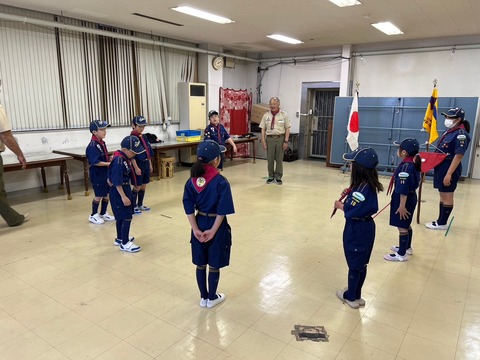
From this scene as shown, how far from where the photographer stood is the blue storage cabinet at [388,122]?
734cm

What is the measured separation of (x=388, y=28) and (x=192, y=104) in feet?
14.5

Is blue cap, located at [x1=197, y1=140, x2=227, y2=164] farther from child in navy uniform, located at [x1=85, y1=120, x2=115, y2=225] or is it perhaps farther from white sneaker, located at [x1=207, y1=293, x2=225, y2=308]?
child in navy uniform, located at [x1=85, y1=120, x2=115, y2=225]

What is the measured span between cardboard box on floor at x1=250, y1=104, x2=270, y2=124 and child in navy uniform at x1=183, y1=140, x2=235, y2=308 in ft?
25.8

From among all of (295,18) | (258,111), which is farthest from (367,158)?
(258,111)

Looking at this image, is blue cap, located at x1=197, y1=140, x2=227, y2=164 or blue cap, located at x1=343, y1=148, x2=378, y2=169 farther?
blue cap, located at x1=343, y1=148, x2=378, y2=169

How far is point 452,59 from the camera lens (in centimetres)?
768

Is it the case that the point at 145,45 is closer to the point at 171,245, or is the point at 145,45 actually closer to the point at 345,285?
the point at 171,245

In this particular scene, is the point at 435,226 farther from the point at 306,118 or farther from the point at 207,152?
the point at 306,118

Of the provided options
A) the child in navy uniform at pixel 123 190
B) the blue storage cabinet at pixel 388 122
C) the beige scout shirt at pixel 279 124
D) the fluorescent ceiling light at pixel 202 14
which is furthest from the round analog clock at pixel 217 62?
the child in navy uniform at pixel 123 190

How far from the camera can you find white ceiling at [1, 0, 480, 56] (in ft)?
16.6

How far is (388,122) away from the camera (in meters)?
8.02

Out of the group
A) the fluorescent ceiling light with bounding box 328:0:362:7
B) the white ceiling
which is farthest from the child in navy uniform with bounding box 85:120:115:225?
the fluorescent ceiling light with bounding box 328:0:362:7

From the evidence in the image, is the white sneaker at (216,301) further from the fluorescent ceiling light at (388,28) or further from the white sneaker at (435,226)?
the fluorescent ceiling light at (388,28)

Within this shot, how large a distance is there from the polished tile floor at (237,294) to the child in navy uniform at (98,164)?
301 mm
